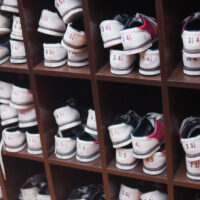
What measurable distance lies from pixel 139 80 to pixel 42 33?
375mm

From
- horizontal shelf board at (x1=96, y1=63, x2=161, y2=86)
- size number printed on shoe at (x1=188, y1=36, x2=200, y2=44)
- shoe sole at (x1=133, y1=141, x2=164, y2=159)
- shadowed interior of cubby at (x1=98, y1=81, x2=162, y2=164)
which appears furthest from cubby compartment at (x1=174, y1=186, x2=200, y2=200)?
size number printed on shoe at (x1=188, y1=36, x2=200, y2=44)

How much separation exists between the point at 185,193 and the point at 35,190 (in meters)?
0.57

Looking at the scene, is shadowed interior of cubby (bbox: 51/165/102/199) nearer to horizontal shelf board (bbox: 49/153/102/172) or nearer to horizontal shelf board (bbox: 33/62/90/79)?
horizontal shelf board (bbox: 49/153/102/172)

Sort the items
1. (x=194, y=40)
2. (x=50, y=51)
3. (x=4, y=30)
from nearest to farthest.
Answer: (x=194, y=40), (x=50, y=51), (x=4, y=30)

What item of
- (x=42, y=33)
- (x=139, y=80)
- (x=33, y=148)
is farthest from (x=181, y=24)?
(x=33, y=148)

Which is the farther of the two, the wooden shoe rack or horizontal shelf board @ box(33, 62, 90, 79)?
horizontal shelf board @ box(33, 62, 90, 79)

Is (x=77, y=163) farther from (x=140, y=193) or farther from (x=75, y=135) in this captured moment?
(x=140, y=193)

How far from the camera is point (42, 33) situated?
136 centimetres

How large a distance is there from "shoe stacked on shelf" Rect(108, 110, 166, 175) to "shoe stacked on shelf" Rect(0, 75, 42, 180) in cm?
30

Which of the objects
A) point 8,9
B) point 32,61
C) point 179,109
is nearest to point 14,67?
point 32,61

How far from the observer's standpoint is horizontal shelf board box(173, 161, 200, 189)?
1.20 meters

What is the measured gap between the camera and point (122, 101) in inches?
55.4

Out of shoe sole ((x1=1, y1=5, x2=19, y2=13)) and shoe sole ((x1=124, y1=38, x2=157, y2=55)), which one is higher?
shoe sole ((x1=1, y1=5, x2=19, y2=13))

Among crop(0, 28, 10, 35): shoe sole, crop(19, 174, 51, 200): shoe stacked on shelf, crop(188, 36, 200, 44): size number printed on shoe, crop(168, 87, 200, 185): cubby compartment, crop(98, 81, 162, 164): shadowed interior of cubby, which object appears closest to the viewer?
crop(188, 36, 200, 44): size number printed on shoe
